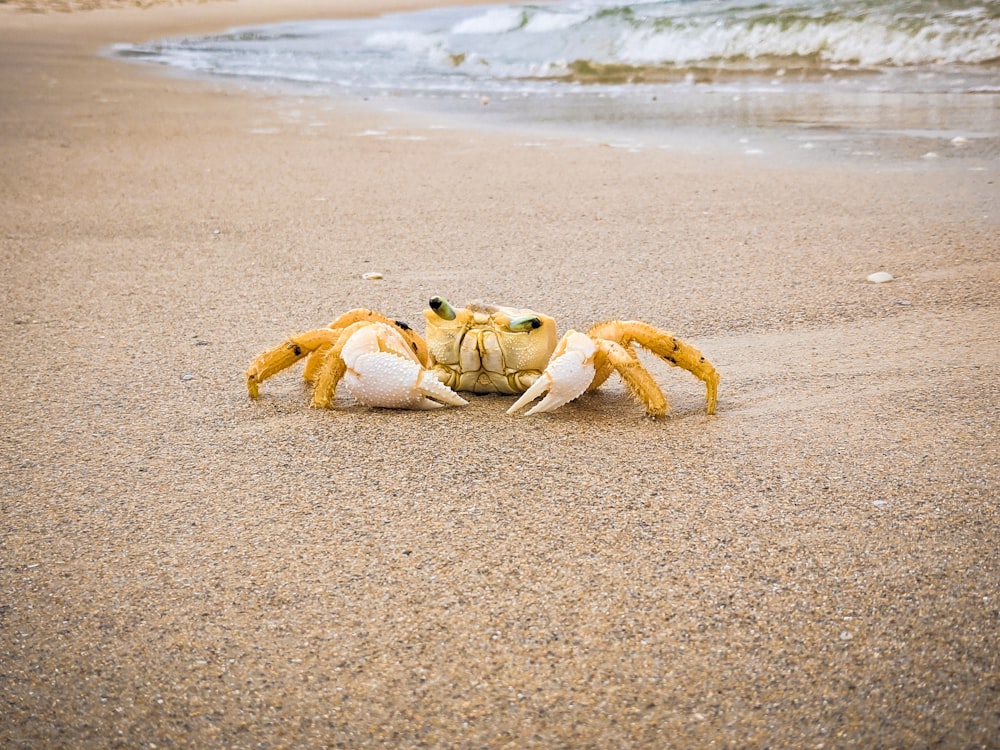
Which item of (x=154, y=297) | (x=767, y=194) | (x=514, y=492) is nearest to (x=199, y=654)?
(x=514, y=492)

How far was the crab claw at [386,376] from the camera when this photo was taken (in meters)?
3.06

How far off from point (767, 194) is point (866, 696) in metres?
4.82

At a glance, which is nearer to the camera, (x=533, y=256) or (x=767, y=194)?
(x=533, y=256)

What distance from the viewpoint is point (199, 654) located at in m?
1.96

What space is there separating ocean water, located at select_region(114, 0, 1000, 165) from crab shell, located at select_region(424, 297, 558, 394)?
519 cm

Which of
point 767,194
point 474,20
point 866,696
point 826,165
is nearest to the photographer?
point 866,696

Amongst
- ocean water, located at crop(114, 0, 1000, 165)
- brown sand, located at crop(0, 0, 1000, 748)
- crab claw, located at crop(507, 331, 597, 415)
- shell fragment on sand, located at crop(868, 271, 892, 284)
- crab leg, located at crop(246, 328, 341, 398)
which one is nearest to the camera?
brown sand, located at crop(0, 0, 1000, 748)

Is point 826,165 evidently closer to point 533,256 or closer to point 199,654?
point 533,256

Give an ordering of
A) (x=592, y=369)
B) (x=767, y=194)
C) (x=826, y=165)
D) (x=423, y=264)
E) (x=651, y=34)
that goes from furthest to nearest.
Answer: (x=651, y=34), (x=826, y=165), (x=767, y=194), (x=423, y=264), (x=592, y=369)

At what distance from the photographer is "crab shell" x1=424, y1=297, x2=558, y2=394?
3.06 meters

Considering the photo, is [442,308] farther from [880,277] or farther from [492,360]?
[880,277]

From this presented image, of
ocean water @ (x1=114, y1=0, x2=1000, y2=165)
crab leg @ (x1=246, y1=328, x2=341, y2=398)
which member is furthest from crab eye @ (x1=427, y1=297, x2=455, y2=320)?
ocean water @ (x1=114, y1=0, x2=1000, y2=165)

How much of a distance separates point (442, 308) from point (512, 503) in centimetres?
78

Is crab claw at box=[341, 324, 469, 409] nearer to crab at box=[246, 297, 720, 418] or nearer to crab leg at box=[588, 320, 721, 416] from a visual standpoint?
crab at box=[246, 297, 720, 418]
